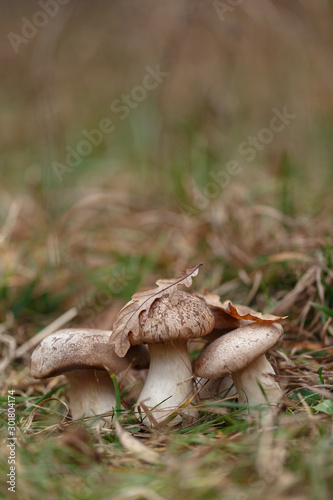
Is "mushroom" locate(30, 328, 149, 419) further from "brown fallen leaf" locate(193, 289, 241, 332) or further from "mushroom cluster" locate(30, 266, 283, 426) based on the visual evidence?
Answer: "brown fallen leaf" locate(193, 289, 241, 332)

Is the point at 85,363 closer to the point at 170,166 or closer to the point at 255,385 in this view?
the point at 255,385

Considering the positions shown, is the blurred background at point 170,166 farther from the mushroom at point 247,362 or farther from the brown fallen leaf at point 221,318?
the mushroom at point 247,362

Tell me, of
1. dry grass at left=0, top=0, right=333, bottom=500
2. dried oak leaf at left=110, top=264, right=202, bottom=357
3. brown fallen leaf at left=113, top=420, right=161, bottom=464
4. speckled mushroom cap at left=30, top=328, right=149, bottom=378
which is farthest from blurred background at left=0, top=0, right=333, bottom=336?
brown fallen leaf at left=113, top=420, right=161, bottom=464

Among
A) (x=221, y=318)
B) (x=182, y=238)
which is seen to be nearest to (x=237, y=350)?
(x=221, y=318)

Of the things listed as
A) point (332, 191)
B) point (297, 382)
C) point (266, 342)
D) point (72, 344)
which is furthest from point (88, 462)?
point (332, 191)

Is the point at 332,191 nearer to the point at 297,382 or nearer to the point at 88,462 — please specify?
the point at 297,382

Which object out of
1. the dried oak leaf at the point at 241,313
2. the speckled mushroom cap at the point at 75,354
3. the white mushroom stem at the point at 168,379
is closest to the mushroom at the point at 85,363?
the speckled mushroom cap at the point at 75,354


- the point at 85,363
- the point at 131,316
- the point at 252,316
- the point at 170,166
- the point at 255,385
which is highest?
the point at 170,166
